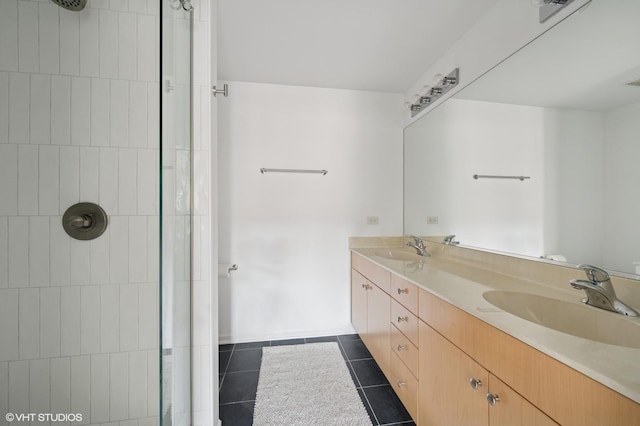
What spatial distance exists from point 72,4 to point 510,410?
2134 millimetres

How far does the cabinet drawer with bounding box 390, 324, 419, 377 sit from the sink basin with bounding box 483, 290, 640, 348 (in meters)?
0.47

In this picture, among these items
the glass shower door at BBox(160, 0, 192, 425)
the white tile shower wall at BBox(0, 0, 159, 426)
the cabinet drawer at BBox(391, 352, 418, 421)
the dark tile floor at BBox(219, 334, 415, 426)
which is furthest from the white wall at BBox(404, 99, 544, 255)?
the white tile shower wall at BBox(0, 0, 159, 426)

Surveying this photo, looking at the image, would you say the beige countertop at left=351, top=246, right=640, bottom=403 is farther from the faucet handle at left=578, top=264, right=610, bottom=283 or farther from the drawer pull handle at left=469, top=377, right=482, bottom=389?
the drawer pull handle at left=469, top=377, right=482, bottom=389

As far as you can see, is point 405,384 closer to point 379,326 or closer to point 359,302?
point 379,326

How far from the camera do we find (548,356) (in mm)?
568

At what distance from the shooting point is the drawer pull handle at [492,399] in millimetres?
707

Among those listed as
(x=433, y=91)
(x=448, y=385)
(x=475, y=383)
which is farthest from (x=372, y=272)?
(x=433, y=91)

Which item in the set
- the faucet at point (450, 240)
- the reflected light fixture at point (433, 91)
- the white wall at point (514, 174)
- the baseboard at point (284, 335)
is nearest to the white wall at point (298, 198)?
the baseboard at point (284, 335)

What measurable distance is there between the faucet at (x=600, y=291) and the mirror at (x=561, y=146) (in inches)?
5.4

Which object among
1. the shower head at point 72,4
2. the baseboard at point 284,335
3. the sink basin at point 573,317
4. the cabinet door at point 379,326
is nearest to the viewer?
the sink basin at point 573,317

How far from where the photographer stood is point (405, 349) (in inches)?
49.4

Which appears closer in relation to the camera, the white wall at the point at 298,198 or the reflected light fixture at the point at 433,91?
the reflected light fixture at the point at 433,91

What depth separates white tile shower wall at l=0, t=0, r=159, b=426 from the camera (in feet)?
3.17

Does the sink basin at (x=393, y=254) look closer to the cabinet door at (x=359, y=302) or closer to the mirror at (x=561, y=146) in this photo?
the cabinet door at (x=359, y=302)
